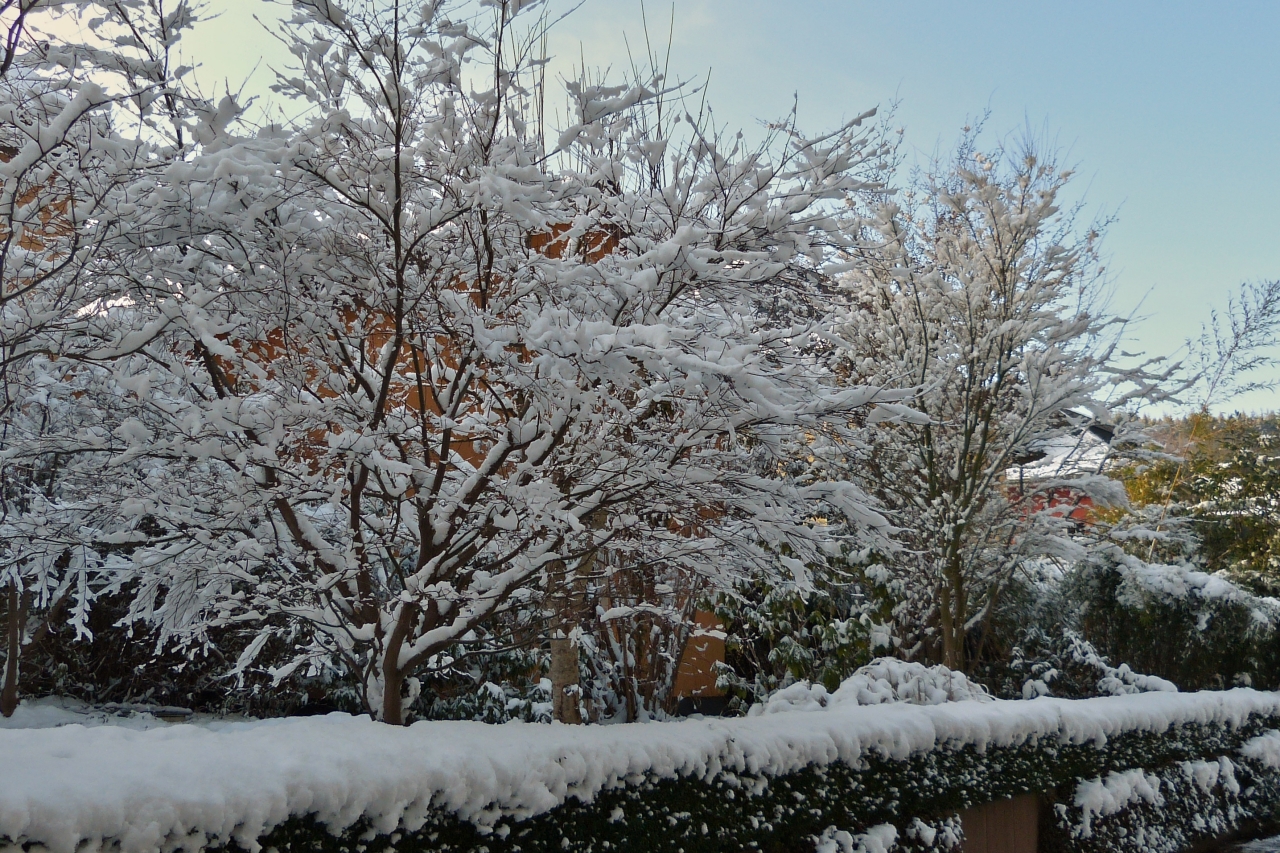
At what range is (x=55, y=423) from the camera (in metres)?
6.25

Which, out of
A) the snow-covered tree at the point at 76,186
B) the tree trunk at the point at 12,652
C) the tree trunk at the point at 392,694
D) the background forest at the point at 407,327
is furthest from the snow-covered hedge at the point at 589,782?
the tree trunk at the point at 12,652

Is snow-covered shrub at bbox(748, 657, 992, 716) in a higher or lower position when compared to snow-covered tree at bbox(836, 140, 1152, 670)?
lower

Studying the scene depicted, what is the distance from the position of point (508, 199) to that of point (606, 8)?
95.0 inches

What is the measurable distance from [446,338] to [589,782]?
215 centimetres

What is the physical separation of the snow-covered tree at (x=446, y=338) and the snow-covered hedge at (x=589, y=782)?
749mm

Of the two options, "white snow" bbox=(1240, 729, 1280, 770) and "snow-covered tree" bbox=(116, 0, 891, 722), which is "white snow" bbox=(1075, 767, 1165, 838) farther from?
"snow-covered tree" bbox=(116, 0, 891, 722)

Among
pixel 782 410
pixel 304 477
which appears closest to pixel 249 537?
pixel 304 477

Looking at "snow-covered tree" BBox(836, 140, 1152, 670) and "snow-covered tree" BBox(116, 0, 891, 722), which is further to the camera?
"snow-covered tree" BBox(836, 140, 1152, 670)

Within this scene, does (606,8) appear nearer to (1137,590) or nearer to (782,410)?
(782,410)

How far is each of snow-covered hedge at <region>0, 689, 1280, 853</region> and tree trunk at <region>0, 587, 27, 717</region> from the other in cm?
328

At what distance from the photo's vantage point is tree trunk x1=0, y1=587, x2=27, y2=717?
22.2 feet

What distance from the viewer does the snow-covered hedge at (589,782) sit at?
260 centimetres

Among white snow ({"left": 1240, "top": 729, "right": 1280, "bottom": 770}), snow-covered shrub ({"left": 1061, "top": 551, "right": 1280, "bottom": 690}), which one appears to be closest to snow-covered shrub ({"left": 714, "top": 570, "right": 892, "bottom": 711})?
white snow ({"left": 1240, "top": 729, "right": 1280, "bottom": 770})

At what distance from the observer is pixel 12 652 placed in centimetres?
685
